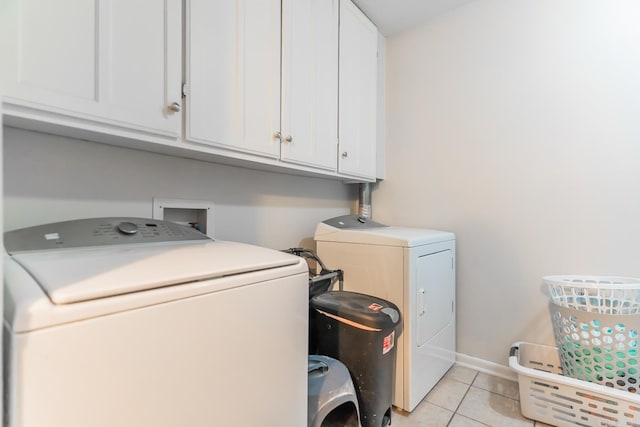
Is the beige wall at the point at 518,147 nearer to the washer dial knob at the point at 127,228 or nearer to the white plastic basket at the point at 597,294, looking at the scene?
the white plastic basket at the point at 597,294

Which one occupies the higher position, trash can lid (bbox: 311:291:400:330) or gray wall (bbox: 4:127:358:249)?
gray wall (bbox: 4:127:358:249)

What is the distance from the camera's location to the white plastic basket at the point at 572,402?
50.8 inches

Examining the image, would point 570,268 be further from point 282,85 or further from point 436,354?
point 282,85

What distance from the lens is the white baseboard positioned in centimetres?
186

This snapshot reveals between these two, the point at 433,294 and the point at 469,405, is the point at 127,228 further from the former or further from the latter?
the point at 469,405

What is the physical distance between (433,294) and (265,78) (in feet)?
4.83

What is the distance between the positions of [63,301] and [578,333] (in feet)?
6.54

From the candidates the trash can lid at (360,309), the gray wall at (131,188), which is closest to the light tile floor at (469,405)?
the trash can lid at (360,309)

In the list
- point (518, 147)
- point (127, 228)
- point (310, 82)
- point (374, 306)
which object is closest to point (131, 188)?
point (127, 228)

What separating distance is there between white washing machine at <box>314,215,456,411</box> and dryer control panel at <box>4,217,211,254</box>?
847 millimetres

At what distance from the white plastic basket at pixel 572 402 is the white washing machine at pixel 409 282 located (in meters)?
0.43

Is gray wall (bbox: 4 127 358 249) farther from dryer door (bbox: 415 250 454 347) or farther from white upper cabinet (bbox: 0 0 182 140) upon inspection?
dryer door (bbox: 415 250 454 347)

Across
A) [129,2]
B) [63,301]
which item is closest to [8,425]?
[63,301]

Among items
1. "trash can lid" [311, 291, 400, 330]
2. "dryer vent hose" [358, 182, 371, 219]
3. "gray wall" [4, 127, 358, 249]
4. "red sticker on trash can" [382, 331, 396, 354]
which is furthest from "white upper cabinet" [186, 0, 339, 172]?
"red sticker on trash can" [382, 331, 396, 354]
